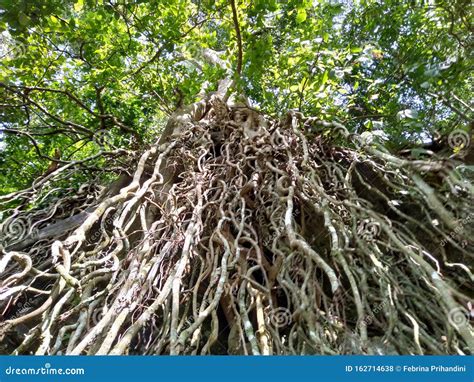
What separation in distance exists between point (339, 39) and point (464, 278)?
1.70 m

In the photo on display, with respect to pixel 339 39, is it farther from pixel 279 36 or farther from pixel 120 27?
pixel 120 27

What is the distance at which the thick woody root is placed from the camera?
1075 mm

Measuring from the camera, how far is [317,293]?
4.21 ft

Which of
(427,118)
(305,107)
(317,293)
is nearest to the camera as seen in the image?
(317,293)

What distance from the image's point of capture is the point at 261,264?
4.36 ft

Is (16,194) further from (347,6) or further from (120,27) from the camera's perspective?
(347,6)

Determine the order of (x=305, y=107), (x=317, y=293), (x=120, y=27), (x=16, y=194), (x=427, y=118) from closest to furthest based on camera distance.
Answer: (x=317, y=293) < (x=16, y=194) < (x=427, y=118) < (x=305, y=107) < (x=120, y=27)

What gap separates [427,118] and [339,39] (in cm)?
81

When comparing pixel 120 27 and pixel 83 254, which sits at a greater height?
pixel 120 27

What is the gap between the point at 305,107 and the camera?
221 cm

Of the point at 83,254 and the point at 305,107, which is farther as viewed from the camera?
the point at 305,107

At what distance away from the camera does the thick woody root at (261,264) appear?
1.08 m

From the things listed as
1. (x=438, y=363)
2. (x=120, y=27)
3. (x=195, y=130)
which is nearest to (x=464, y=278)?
(x=438, y=363)

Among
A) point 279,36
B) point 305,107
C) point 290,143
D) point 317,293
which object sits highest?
point 279,36
